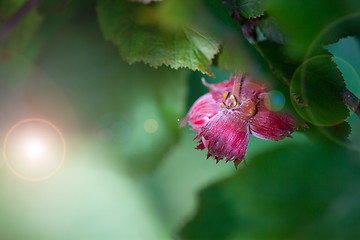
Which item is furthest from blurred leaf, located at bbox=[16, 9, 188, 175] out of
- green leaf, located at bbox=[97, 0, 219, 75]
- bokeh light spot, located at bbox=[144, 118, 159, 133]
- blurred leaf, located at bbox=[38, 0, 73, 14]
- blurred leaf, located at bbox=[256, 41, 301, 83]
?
blurred leaf, located at bbox=[256, 41, 301, 83]

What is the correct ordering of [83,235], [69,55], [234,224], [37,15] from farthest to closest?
1. [83,235]
2. [234,224]
3. [69,55]
4. [37,15]

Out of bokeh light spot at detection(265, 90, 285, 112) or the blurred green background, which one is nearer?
bokeh light spot at detection(265, 90, 285, 112)

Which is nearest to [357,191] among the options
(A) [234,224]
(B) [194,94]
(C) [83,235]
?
(A) [234,224]

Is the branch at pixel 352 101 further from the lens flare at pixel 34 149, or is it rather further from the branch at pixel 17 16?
the lens flare at pixel 34 149

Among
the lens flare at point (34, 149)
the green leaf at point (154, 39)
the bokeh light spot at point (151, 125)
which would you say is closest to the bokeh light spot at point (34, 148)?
the lens flare at point (34, 149)

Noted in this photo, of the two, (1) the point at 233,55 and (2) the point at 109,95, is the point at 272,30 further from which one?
(2) the point at 109,95

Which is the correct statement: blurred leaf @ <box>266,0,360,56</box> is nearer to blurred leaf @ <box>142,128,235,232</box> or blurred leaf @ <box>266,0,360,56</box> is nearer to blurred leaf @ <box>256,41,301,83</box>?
blurred leaf @ <box>256,41,301,83</box>

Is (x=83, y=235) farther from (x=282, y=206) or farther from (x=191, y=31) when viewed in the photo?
(x=191, y=31)
